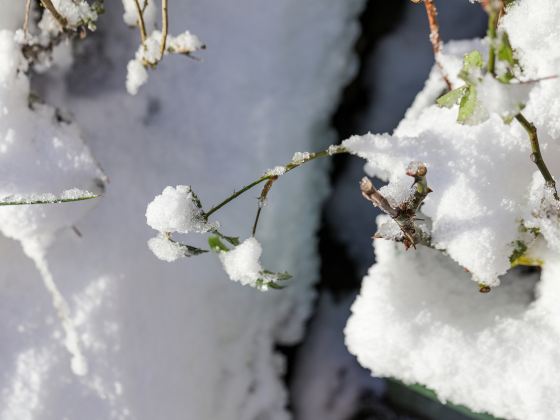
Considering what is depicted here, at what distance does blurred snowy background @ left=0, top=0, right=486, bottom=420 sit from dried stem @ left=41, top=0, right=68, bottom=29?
0.09 metres

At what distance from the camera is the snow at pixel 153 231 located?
948mm

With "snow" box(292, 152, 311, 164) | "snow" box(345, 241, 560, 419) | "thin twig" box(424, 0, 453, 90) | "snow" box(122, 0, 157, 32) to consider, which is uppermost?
"snow" box(122, 0, 157, 32)

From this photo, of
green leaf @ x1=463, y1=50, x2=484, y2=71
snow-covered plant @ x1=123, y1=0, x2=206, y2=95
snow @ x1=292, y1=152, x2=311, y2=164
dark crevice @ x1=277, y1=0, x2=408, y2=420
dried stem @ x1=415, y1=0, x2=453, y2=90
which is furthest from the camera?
dark crevice @ x1=277, y1=0, x2=408, y2=420

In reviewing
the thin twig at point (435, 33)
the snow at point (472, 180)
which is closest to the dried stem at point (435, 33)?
the thin twig at point (435, 33)

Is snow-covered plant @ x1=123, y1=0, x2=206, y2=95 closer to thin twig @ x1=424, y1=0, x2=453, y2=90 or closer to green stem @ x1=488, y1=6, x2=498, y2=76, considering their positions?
thin twig @ x1=424, y1=0, x2=453, y2=90

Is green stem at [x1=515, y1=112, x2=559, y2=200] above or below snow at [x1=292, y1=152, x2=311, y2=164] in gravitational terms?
below

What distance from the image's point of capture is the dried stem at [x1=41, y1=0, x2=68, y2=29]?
0.83m

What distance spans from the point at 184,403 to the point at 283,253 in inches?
11.8

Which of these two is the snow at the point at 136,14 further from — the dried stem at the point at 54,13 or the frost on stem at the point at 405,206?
the frost on stem at the point at 405,206

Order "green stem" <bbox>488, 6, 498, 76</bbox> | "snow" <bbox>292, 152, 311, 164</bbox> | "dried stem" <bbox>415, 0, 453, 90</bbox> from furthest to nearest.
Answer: "dried stem" <bbox>415, 0, 453, 90</bbox> < "snow" <bbox>292, 152, 311, 164</bbox> < "green stem" <bbox>488, 6, 498, 76</bbox>

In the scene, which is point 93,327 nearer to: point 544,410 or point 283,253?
point 283,253

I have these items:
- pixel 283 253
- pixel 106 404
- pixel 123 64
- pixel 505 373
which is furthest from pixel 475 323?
pixel 123 64

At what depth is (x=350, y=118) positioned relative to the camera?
1151mm

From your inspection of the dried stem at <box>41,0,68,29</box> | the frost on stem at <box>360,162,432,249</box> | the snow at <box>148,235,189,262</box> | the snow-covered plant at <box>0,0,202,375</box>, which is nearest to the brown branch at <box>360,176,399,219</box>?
the frost on stem at <box>360,162,432,249</box>
